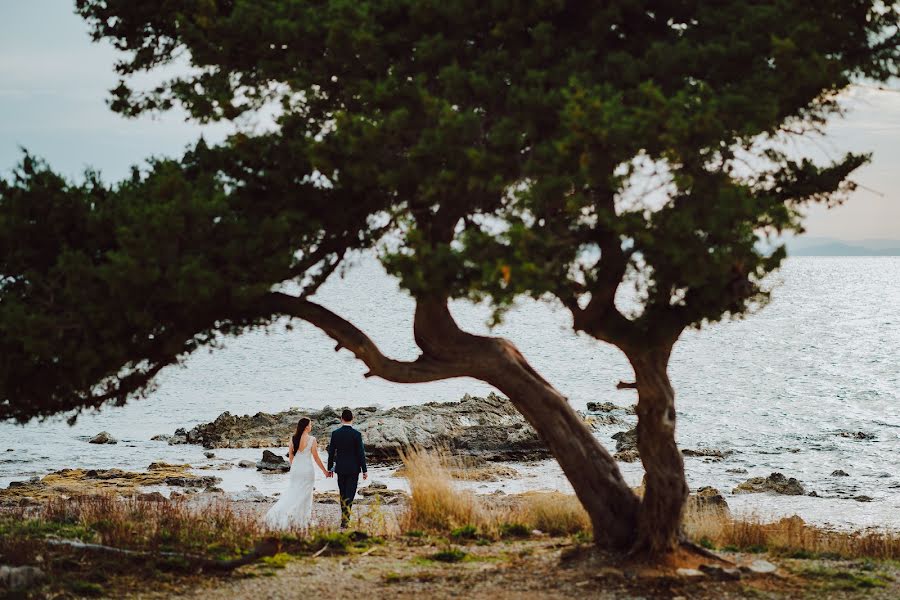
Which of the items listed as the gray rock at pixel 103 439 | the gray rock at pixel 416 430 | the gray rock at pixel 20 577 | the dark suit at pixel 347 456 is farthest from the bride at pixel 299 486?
the gray rock at pixel 103 439

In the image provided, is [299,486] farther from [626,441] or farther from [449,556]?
[626,441]

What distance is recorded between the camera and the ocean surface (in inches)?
1045

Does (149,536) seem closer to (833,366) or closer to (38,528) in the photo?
(38,528)

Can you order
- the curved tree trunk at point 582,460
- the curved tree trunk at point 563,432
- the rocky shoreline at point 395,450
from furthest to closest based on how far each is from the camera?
1. the rocky shoreline at point 395,450
2. the curved tree trunk at point 582,460
3. the curved tree trunk at point 563,432

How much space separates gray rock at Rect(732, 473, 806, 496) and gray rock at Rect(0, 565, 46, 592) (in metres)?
19.3

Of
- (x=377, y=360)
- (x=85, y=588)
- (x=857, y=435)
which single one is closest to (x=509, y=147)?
(x=377, y=360)

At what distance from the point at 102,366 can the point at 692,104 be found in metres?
6.23

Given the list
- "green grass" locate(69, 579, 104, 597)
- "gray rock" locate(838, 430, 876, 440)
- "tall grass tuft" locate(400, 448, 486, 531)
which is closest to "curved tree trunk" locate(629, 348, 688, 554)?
"tall grass tuft" locate(400, 448, 486, 531)

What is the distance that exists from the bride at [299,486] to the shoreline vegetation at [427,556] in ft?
3.93

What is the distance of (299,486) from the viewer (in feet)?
51.9

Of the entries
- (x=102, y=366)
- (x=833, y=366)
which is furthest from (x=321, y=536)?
(x=833, y=366)

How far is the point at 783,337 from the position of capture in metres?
92.4

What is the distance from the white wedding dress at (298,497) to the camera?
15.6 meters

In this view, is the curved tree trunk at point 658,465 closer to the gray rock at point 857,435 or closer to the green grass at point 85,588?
the green grass at point 85,588
